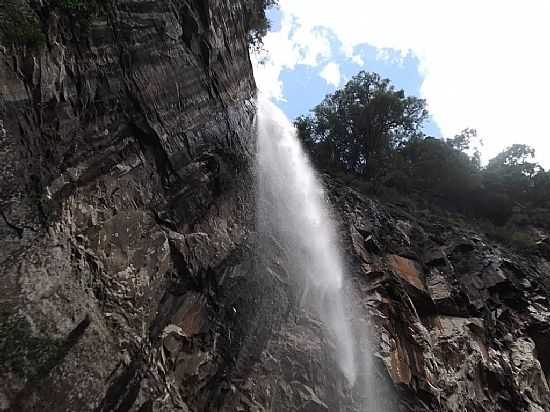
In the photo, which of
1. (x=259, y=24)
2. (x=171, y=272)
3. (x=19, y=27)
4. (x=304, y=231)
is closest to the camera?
(x=19, y=27)

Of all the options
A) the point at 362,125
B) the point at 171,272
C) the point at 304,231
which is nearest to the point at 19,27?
the point at 171,272

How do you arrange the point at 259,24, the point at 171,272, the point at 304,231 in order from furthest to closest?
1. the point at 259,24
2. the point at 304,231
3. the point at 171,272

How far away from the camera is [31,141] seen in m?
6.06

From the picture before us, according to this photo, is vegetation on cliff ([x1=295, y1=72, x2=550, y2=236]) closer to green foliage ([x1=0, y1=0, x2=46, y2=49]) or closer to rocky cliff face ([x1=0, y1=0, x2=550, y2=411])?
rocky cliff face ([x1=0, y1=0, x2=550, y2=411])

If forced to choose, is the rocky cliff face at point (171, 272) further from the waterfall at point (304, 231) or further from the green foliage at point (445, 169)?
the green foliage at point (445, 169)

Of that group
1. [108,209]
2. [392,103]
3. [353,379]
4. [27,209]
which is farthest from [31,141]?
[392,103]

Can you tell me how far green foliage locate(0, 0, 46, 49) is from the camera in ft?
20.0

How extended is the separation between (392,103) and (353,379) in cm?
2235

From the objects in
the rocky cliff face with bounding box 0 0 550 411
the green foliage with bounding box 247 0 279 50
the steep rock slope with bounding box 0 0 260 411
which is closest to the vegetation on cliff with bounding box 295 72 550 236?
the green foliage with bounding box 247 0 279 50

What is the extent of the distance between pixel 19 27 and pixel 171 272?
4.54 m

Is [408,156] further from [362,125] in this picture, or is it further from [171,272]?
[171,272]

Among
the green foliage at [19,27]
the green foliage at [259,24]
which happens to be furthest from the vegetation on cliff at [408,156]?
the green foliage at [19,27]

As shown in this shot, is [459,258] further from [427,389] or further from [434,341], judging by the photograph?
[427,389]

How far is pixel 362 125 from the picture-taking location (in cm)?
2836
